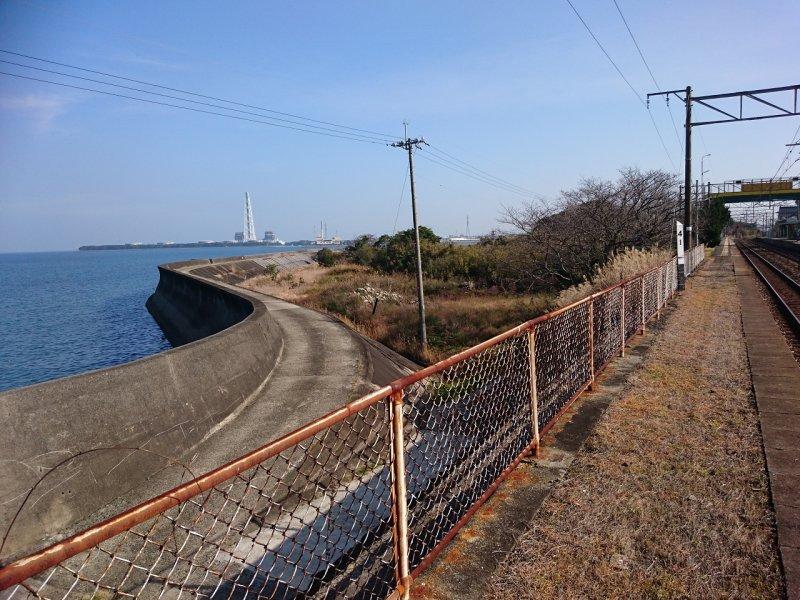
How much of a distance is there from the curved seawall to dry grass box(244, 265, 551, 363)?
12129mm

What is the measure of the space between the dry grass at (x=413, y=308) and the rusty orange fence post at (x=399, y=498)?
677 inches

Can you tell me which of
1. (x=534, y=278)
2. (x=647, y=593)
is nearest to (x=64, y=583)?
(x=647, y=593)

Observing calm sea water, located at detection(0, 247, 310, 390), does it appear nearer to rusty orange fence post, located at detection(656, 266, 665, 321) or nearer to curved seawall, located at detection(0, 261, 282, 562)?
curved seawall, located at detection(0, 261, 282, 562)

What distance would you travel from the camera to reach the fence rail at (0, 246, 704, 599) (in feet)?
7.34

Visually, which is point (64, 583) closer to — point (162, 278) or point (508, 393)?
point (508, 393)

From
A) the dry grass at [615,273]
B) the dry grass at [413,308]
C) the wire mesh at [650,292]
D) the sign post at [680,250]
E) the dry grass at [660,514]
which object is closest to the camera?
the dry grass at [660,514]

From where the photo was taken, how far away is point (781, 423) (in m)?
5.45

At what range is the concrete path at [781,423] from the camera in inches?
134

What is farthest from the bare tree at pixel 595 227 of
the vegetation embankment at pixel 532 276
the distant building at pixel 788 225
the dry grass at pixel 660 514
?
the distant building at pixel 788 225

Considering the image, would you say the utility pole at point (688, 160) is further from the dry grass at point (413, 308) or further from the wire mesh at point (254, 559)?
the wire mesh at point (254, 559)

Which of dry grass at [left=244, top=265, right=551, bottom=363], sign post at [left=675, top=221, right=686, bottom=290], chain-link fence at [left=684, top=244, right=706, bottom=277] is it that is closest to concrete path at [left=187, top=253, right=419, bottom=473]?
dry grass at [left=244, top=265, right=551, bottom=363]

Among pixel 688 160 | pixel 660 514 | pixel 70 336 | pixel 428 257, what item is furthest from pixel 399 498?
pixel 428 257

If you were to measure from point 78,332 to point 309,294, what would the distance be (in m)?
13.2

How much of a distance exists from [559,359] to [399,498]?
3.95 meters
